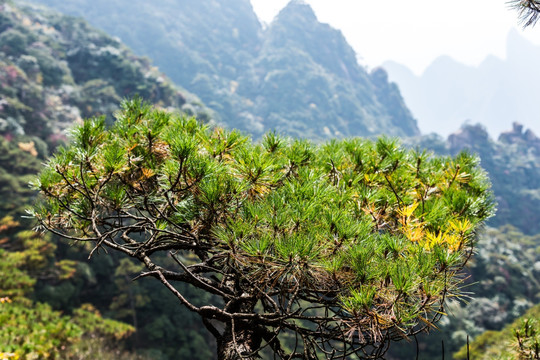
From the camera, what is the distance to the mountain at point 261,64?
63.6 m

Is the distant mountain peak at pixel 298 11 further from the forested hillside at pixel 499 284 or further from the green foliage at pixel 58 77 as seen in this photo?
the green foliage at pixel 58 77

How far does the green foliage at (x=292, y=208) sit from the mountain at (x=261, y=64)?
171ft

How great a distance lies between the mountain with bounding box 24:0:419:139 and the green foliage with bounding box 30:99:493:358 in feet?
171

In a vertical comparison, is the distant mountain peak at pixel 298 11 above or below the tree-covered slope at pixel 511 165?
above

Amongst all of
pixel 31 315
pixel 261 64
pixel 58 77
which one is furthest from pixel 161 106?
pixel 261 64

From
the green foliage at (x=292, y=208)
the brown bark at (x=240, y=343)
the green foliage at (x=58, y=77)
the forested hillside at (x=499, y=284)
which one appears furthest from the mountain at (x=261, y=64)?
the brown bark at (x=240, y=343)

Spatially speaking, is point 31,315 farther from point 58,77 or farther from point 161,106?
point 58,77

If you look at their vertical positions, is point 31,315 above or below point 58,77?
below

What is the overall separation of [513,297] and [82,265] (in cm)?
2366

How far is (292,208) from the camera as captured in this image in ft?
3.72

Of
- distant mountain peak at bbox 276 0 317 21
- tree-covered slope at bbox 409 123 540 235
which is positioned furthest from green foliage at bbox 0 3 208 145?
distant mountain peak at bbox 276 0 317 21

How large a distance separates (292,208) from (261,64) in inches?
3147

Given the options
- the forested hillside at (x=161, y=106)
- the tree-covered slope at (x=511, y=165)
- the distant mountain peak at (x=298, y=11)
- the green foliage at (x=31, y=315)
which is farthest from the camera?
the distant mountain peak at (x=298, y=11)

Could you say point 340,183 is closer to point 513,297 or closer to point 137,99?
point 137,99
